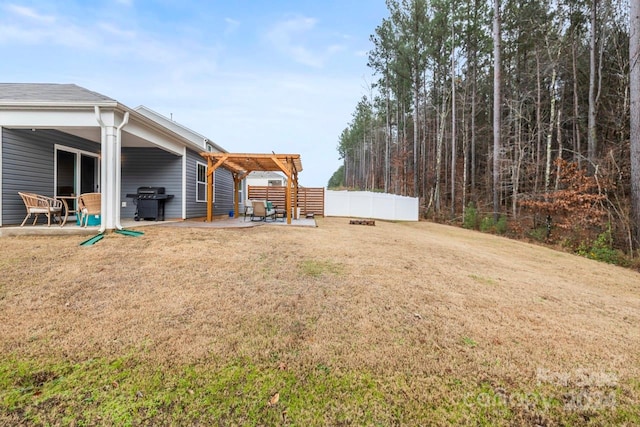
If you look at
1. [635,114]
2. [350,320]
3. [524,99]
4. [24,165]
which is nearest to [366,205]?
[524,99]

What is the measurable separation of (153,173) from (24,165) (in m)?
2.98

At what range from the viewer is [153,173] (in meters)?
9.03

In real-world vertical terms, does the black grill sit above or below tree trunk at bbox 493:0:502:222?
below

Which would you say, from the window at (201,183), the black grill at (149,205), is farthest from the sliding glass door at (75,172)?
the window at (201,183)

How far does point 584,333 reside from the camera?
2781 mm

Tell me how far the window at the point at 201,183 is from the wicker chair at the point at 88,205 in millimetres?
3744

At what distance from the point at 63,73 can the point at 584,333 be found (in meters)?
24.6

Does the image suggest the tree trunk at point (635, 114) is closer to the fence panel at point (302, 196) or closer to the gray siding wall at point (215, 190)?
the fence panel at point (302, 196)

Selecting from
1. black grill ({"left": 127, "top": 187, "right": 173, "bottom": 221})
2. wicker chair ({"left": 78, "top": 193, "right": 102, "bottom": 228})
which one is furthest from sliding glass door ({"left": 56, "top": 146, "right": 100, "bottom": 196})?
wicker chair ({"left": 78, "top": 193, "right": 102, "bottom": 228})

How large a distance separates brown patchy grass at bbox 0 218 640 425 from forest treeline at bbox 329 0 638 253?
530cm

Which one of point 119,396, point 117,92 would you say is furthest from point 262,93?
point 119,396

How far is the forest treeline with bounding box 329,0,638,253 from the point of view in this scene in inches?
366

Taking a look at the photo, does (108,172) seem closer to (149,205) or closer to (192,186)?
(149,205)

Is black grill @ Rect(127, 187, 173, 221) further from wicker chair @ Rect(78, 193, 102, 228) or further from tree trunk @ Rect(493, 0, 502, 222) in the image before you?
tree trunk @ Rect(493, 0, 502, 222)
